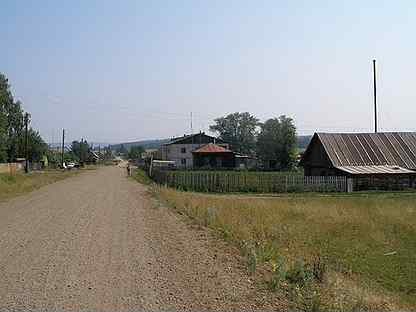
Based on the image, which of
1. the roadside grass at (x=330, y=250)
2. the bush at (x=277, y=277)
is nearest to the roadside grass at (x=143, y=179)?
the roadside grass at (x=330, y=250)

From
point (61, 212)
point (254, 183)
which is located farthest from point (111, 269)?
point (254, 183)

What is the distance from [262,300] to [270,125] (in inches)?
3553

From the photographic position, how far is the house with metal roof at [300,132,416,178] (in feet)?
149

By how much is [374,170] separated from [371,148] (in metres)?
5.16

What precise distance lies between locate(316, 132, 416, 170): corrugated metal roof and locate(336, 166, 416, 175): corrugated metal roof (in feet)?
3.28

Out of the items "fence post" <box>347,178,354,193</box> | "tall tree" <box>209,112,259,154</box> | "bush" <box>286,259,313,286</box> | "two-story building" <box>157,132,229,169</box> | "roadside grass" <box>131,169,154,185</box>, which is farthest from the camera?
"tall tree" <box>209,112,259,154</box>

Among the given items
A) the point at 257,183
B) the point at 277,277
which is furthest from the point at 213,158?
the point at 277,277

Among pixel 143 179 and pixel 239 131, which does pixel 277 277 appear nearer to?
pixel 143 179

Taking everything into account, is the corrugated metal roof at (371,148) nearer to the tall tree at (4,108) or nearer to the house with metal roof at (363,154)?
the house with metal roof at (363,154)

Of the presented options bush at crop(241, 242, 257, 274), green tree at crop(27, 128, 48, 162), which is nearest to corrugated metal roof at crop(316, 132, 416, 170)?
bush at crop(241, 242, 257, 274)

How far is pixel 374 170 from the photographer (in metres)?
44.8

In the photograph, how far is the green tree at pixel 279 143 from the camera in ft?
294

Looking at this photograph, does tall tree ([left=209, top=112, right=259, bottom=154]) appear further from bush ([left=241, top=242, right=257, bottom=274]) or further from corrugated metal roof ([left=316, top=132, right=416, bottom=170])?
bush ([left=241, top=242, right=257, bottom=274])

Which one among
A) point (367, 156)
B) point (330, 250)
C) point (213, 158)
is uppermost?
point (213, 158)
